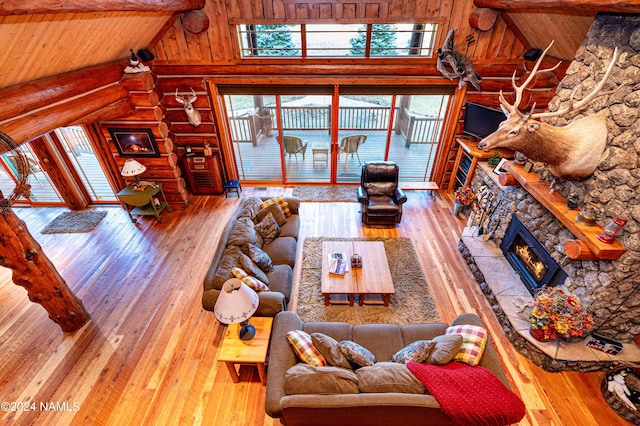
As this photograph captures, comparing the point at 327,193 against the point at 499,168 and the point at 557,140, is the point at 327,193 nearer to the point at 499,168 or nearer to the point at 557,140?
the point at 499,168

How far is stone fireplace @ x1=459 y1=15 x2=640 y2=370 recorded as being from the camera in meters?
2.45

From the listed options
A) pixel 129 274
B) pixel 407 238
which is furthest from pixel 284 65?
pixel 129 274

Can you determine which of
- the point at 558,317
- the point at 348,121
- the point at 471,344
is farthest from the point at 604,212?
the point at 348,121

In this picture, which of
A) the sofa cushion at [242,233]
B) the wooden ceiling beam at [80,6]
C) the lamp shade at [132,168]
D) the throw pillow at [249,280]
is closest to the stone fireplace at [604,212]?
the throw pillow at [249,280]

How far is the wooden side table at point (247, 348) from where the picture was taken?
2.69 meters

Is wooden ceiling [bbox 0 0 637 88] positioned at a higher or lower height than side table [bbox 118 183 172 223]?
higher

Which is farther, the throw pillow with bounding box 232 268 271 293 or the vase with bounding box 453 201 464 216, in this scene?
the vase with bounding box 453 201 464 216

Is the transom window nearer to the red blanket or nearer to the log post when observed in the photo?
the log post

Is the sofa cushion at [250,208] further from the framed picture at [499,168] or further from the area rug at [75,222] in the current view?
the framed picture at [499,168]

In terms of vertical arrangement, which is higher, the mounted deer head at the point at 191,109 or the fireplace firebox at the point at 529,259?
the mounted deer head at the point at 191,109

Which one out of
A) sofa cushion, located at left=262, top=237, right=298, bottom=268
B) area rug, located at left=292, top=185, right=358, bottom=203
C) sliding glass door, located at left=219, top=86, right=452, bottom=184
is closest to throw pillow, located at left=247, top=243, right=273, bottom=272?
sofa cushion, located at left=262, top=237, right=298, bottom=268

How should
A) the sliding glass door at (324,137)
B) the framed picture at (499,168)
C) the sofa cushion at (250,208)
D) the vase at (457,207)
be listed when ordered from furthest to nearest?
1. the sliding glass door at (324,137)
2. the vase at (457,207)
3. the framed picture at (499,168)
4. the sofa cushion at (250,208)

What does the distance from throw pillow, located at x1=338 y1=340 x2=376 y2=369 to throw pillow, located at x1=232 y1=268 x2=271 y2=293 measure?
3.54 ft

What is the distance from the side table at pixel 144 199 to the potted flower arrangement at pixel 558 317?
573 cm
